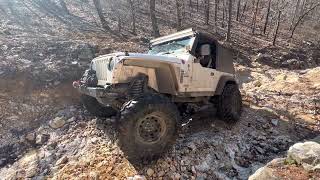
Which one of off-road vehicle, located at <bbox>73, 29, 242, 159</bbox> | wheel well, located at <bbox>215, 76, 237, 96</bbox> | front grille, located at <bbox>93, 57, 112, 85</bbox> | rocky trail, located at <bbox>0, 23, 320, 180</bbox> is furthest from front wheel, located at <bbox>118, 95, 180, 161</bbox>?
wheel well, located at <bbox>215, 76, 237, 96</bbox>

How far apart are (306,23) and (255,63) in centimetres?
2194

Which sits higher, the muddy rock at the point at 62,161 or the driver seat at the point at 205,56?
the driver seat at the point at 205,56

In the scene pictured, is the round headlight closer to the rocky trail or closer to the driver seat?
the rocky trail

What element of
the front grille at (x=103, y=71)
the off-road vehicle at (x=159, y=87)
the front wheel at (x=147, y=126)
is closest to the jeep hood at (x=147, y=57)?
the off-road vehicle at (x=159, y=87)

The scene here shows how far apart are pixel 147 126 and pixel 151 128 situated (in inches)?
3.3

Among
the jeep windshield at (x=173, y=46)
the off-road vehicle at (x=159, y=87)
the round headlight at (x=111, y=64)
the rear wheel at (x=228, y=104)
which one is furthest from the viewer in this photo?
the rear wheel at (x=228, y=104)

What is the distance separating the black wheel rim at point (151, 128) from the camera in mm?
5426

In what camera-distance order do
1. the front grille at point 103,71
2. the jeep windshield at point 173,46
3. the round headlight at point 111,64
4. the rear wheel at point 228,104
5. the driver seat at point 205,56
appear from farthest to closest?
the rear wheel at point 228,104, the jeep windshield at point 173,46, the driver seat at point 205,56, the front grille at point 103,71, the round headlight at point 111,64

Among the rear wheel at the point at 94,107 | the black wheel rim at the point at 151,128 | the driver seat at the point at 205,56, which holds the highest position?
the driver seat at the point at 205,56

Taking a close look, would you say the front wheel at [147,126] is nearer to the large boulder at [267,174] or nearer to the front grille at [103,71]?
the front grille at [103,71]

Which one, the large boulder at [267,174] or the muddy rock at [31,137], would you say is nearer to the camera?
the large boulder at [267,174]

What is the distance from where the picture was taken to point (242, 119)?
8156 millimetres

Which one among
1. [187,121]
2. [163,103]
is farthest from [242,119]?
[163,103]

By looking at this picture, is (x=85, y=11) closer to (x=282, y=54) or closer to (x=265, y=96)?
(x=282, y=54)
